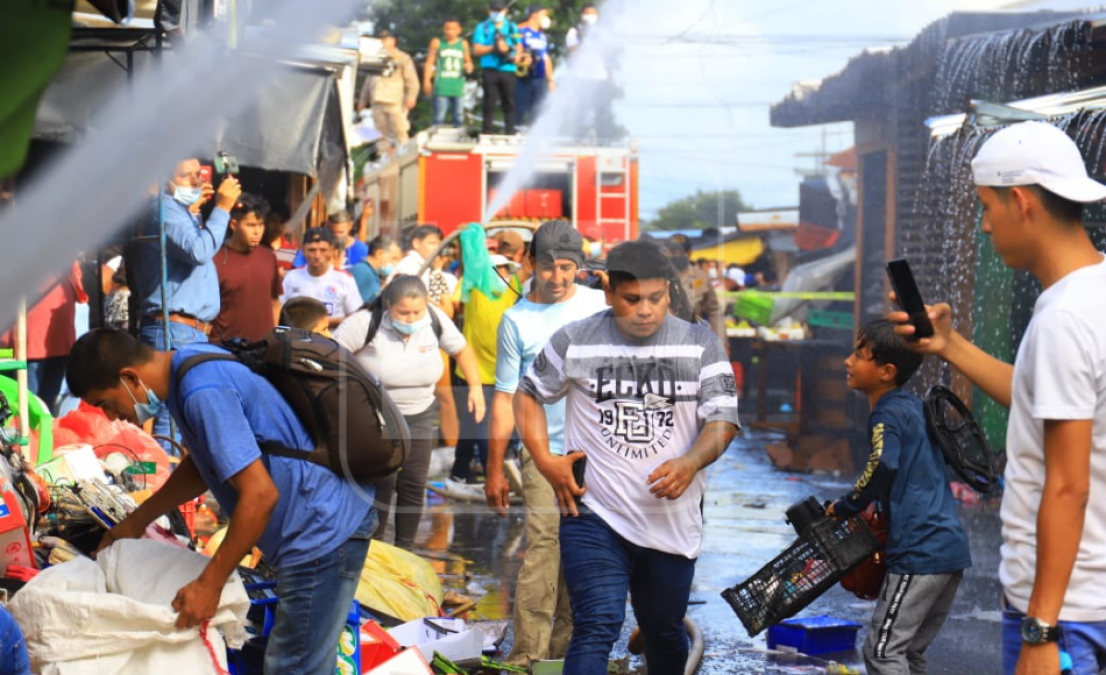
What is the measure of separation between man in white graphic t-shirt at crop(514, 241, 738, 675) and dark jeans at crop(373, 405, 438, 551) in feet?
7.95

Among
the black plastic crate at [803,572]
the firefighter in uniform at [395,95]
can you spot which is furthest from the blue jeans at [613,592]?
the firefighter in uniform at [395,95]

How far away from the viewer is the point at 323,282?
349 inches

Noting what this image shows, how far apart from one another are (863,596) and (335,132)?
8647 millimetres

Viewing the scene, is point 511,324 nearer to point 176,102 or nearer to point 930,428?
point 930,428

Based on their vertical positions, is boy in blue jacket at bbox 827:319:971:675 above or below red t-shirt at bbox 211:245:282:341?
below

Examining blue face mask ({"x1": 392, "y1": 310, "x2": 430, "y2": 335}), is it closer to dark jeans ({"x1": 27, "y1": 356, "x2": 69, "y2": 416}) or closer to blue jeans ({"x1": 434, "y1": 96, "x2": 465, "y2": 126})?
blue jeans ({"x1": 434, "y1": 96, "x2": 465, "y2": 126})

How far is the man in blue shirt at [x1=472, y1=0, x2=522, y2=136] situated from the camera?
23.1 feet

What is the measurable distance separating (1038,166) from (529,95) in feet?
14.9

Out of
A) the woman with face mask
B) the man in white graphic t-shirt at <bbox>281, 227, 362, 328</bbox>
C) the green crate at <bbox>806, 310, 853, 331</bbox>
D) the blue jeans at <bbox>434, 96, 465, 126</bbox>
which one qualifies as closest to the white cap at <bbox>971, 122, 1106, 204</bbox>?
the woman with face mask

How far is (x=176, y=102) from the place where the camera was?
1451 mm

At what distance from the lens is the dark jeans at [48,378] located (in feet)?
26.3

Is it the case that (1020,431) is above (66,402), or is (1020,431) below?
above

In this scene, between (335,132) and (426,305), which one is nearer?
(426,305)

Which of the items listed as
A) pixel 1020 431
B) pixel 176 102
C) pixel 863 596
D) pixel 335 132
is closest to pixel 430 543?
pixel 863 596
